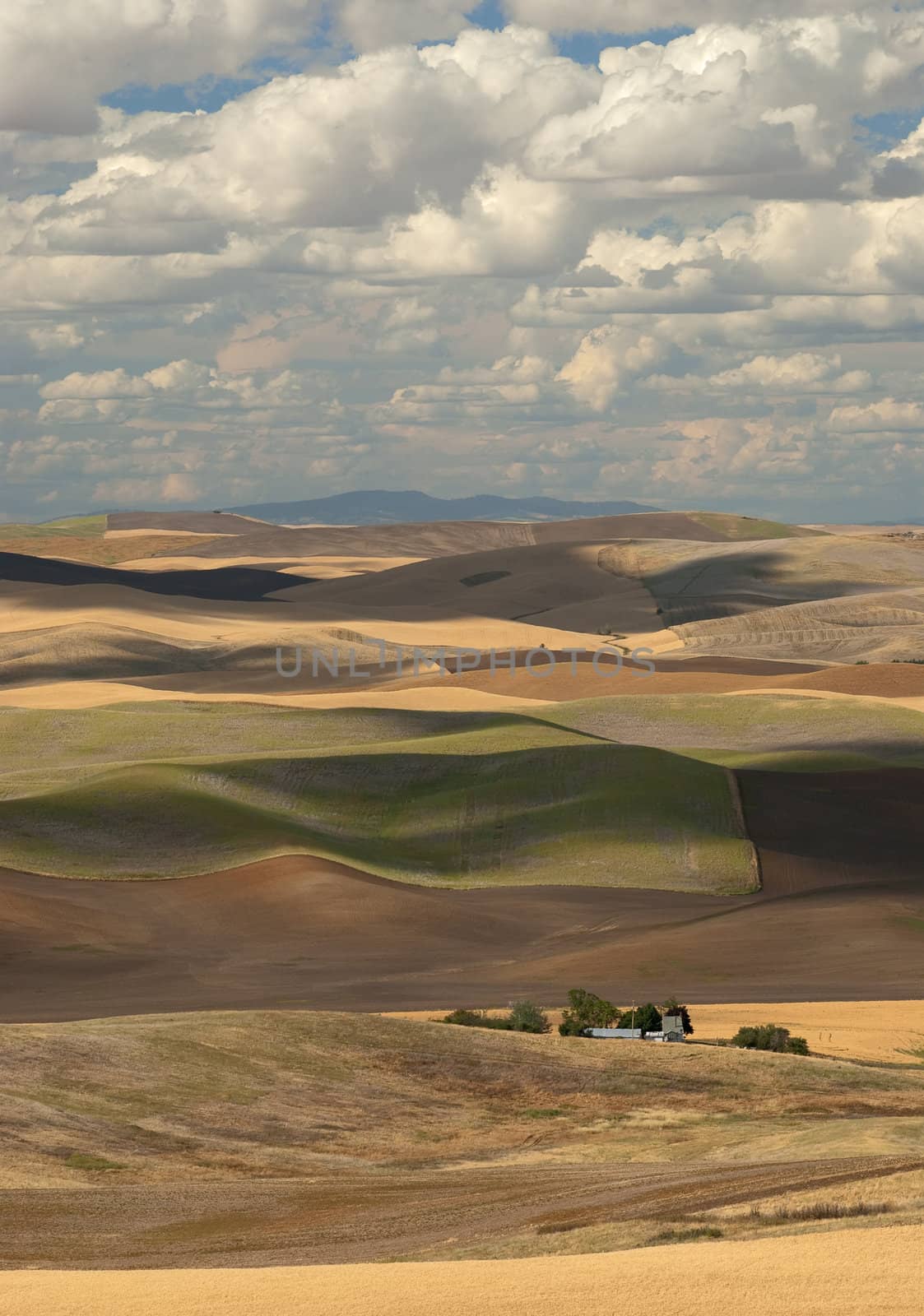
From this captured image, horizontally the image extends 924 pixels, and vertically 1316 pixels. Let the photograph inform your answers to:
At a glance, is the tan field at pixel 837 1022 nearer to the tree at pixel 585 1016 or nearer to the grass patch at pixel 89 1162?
the tree at pixel 585 1016

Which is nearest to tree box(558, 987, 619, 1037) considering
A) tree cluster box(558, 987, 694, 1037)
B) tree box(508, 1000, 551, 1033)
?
tree cluster box(558, 987, 694, 1037)

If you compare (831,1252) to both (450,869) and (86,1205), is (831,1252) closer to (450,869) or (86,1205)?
(86,1205)

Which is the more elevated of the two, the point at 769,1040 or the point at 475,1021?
the point at 475,1021

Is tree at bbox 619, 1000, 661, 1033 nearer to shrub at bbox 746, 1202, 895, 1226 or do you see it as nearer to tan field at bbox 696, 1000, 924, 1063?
tan field at bbox 696, 1000, 924, 1063

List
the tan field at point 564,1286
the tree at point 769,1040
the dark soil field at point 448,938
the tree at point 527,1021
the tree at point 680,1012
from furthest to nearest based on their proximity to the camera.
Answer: the dark soil field at point 448,938 < the tree at point 680,1012 < the tree at point 527,1021 < the tree at point 769,1040 < the tan field at point 564,1286

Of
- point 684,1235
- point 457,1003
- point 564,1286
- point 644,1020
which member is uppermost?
point 564,1286

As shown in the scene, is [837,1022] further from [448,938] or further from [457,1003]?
[448,938]

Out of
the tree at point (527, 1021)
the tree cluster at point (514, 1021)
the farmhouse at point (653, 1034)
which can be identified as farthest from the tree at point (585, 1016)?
the tree cluster at point (514, 1021)

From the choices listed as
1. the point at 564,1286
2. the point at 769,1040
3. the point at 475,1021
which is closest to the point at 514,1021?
the point at 475,1021
